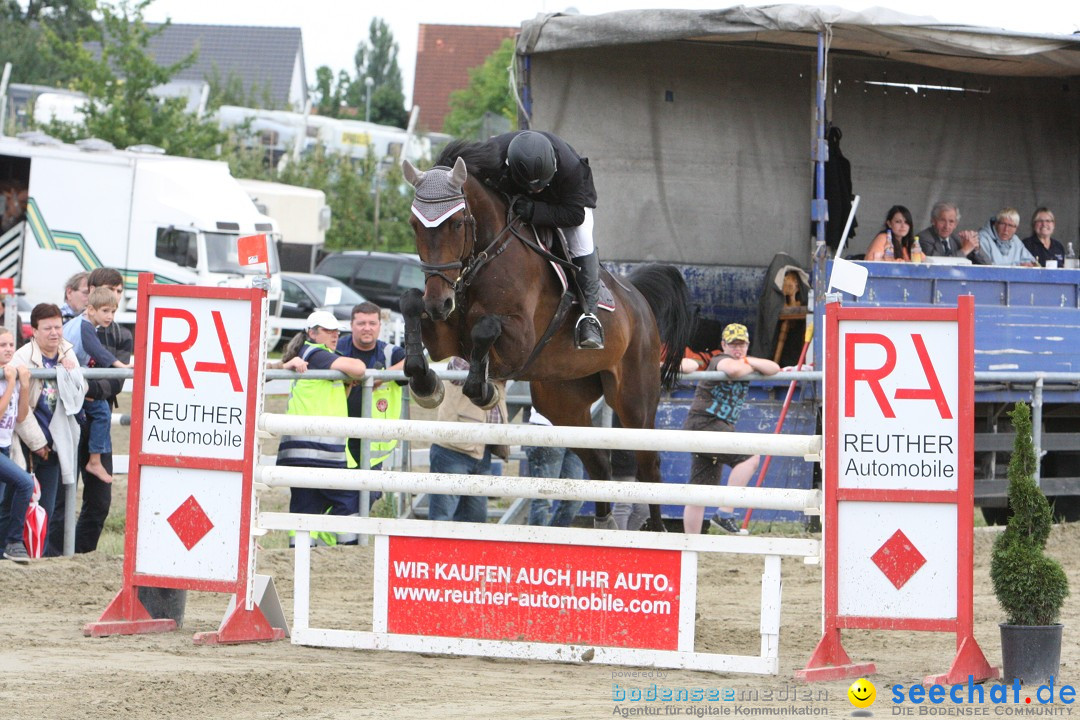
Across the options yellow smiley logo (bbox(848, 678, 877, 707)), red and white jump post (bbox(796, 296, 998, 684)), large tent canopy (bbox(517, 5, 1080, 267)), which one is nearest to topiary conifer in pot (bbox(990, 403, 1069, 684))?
red and white jump post (bbox(796, 296, 998, 684))

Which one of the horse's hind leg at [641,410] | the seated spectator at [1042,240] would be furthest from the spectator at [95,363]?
the seated spectator at [1042,240]

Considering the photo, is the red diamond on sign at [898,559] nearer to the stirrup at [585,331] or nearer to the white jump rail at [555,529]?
the white jump rail at [555,529]

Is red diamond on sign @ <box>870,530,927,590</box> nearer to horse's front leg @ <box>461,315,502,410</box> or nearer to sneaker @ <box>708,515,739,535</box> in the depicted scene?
horse's front leg @ <box>461,315,502,410</box>

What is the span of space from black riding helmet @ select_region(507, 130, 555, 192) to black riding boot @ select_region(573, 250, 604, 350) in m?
0.56

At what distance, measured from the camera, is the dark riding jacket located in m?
6.18

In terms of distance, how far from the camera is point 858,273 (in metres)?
5.73

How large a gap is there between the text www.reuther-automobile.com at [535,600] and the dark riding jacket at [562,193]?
1698mm

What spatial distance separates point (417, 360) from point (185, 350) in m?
1.07

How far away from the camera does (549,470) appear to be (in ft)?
27.6

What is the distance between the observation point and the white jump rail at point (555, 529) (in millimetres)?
5457

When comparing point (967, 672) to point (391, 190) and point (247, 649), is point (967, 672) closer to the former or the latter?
point (247, 649)

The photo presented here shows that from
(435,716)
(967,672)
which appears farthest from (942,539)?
(435,716)

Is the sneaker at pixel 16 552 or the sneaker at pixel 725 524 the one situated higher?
the sneaker at pixel 725 524

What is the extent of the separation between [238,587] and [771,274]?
19.7 feet
